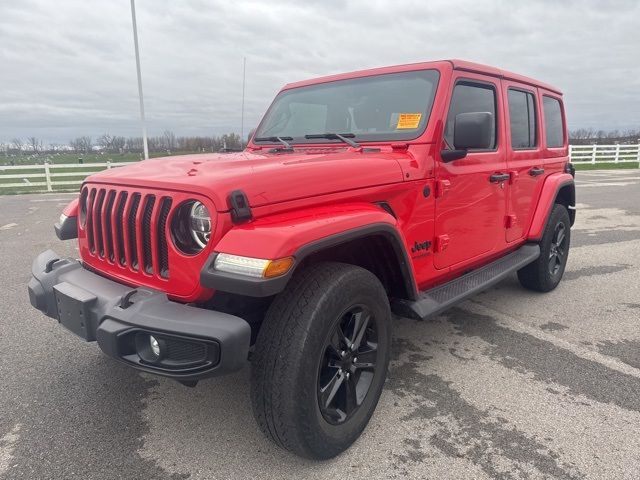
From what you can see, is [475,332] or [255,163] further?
[475,332]

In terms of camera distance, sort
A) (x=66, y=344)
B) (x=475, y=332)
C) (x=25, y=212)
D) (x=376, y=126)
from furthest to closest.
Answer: (x=25, y=212), (x=475, y=332), (x=66, y=344), (x=376, y=126)

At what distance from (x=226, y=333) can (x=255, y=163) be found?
3.23 feet

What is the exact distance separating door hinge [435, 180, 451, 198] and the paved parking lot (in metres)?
1.15

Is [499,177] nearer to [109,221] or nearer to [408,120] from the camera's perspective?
[408,120]

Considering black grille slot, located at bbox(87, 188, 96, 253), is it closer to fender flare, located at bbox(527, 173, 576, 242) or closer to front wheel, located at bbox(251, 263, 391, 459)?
front wheel, located at bbox(251, 263, 391, 459)

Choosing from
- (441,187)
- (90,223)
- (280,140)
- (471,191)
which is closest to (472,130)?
(441,187)

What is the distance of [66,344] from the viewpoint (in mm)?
3479

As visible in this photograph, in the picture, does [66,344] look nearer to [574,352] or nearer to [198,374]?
[198,374]

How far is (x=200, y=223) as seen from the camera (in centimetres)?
212

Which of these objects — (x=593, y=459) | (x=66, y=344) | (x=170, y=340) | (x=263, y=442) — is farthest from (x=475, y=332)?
(x=66, y=344)

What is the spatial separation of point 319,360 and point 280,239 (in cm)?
58

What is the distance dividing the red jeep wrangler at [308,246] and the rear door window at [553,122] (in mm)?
1073

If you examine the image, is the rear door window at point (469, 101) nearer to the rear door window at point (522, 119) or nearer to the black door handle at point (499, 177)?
the black door handle at point (499, 177)

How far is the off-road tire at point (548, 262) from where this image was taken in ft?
14.6
